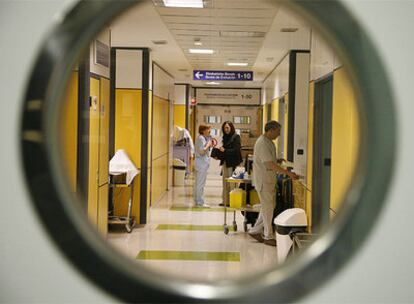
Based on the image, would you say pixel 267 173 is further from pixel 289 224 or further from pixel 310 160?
pixel 289 224

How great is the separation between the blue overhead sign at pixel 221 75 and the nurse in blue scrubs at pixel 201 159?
180 cm

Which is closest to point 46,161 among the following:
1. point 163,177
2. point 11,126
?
point 11,126

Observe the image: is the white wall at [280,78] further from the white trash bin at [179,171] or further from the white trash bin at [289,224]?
the white trash bin at [289,224]

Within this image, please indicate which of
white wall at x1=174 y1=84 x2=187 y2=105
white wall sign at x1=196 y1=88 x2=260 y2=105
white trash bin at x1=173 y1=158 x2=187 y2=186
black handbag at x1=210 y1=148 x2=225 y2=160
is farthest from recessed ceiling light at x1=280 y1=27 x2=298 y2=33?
white wall sign at x1=196 y1=88 x2=260 y2=105

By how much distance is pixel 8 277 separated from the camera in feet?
5.03

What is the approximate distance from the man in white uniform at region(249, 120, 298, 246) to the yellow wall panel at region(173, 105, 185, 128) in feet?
27.8

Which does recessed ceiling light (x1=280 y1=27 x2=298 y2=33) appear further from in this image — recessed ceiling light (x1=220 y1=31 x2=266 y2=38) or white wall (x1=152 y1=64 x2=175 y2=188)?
white wall (x1=152 y1=64 x2=175 y2=188)

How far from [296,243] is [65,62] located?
9.33 feet

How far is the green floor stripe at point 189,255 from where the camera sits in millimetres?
5980

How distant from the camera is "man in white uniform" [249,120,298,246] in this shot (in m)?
6.68

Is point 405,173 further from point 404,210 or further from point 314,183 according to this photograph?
point 314,183

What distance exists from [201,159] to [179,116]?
5.71 meters

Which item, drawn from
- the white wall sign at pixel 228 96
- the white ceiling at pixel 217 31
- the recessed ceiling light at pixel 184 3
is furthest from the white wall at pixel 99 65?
the white wall sign at pixel 228 96

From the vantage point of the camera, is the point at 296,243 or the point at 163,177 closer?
the point at 296,243
